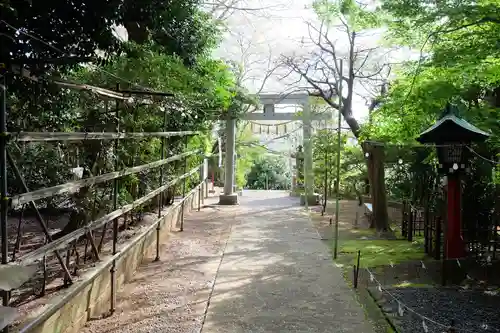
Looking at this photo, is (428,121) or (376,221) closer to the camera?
(428,121)

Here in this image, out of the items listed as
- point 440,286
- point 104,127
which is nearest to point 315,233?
point 440,286

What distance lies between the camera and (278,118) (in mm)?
16344

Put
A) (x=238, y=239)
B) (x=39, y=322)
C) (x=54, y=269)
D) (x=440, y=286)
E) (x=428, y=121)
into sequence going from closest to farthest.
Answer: (x=39, y=322)
(x=54, y=269)
(x=440, y=286)
(x=428, y=121)
(x=238, y=239)

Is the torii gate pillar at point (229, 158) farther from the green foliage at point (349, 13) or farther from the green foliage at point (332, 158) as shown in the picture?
the green foliage at point (349, 13)

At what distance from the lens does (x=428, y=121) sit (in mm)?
8047

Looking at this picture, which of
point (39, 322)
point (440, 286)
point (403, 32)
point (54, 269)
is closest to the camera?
point (39, 322)

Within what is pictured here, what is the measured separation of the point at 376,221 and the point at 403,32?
522cm

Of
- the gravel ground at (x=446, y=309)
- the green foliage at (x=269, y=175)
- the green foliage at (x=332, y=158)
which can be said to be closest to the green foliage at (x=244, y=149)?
the green foliage at (x=269, y=175)

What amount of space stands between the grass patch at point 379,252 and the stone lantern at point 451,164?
1261mm

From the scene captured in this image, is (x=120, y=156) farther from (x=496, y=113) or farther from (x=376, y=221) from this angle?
(x=376, y=221)

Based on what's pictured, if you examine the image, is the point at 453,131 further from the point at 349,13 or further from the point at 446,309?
the point at 349,13

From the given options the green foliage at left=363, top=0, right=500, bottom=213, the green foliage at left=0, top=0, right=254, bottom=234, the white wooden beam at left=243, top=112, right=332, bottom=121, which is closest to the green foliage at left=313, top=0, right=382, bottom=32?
the green foliage at left=363, top=0, right=500, bottom=213

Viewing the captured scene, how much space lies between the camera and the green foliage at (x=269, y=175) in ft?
85.5

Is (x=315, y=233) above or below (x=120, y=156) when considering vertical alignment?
below
